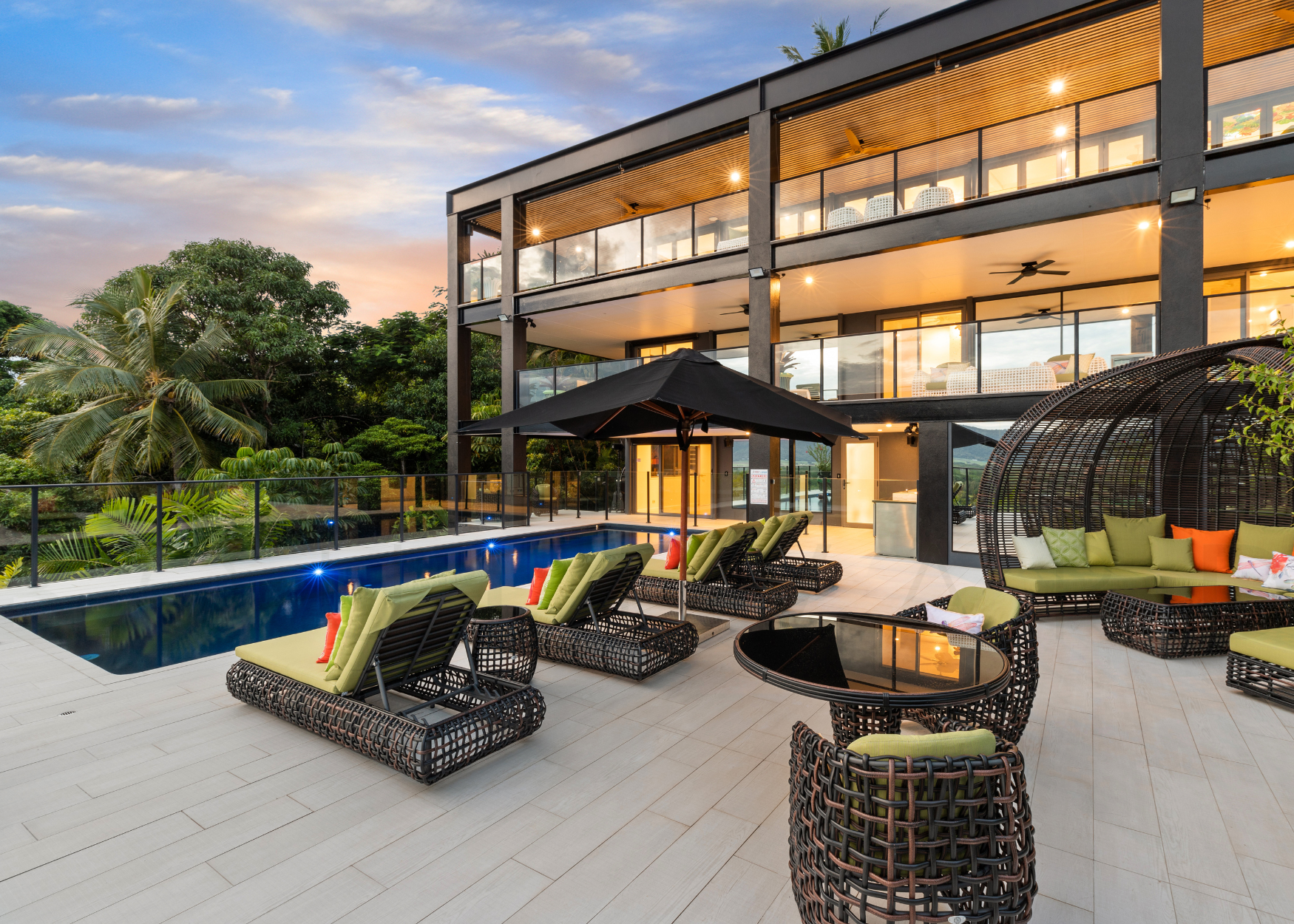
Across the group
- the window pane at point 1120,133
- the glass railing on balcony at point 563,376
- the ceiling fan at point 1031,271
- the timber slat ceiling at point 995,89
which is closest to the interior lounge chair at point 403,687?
the glass railing on balcony at point 563,376

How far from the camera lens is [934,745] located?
1674mm

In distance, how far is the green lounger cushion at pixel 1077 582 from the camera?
20.3ft

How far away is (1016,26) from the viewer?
27.6 ft

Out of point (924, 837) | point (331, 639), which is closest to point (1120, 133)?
point (924, 837)

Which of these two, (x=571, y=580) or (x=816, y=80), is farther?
(x=816, y=80)

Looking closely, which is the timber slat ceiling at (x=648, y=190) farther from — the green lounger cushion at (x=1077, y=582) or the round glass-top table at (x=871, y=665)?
the round glass-top table at (x=871, y=665)

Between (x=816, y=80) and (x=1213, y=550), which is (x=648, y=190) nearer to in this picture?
(x=816, y=80)

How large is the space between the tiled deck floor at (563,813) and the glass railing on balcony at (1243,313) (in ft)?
19.4

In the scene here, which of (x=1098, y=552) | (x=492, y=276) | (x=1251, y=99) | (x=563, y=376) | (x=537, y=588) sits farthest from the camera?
(x=492, y=276)

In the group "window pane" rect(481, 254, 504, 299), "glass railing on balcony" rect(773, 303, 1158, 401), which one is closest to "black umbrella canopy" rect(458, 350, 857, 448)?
"glass railing on balcony" rect(773, 303, 1158, 401)

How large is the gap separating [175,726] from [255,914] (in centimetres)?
207

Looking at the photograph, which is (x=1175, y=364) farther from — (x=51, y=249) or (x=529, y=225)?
(x=51, y=249)

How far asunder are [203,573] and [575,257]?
29.4ft

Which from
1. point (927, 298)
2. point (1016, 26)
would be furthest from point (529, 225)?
point (1016, 26)
